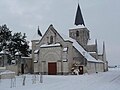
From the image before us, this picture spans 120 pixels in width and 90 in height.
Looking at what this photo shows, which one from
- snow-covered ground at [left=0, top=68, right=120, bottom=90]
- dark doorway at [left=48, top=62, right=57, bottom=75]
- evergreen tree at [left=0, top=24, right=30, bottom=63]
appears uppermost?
evergreen tree at [left=0, top=24, right=30, bottom=63]

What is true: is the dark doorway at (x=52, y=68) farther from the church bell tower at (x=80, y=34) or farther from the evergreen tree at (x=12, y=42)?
the church bell tower at (x=80, y=34)

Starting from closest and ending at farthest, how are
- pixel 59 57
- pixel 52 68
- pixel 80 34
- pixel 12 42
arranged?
pixel 59 57
pixel 52 68
pixel 12 42
pixel 80 34

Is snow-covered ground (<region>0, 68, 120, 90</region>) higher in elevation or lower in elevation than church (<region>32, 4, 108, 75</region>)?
lower

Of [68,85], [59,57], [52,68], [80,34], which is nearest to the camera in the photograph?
[68,85]

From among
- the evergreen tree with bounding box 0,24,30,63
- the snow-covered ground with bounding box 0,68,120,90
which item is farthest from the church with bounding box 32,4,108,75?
the snow-covered ground with bounding box 0,68,120,90

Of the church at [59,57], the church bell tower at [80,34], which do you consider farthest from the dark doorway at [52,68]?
the church bell tower at [80,34]

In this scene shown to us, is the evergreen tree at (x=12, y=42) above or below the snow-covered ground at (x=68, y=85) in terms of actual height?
above

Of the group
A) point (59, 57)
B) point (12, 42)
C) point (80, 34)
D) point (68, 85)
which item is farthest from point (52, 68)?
point (68, 85)

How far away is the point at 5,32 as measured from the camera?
5809 cm

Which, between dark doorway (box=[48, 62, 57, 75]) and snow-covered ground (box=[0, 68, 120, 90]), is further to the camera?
dark doorway (box=[48, 62, 57, 75])

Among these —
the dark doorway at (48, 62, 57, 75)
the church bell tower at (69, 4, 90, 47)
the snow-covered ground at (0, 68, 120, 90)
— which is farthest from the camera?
the church bell tower at (69, 4, 90, 47)

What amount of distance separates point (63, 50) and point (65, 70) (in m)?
4.10

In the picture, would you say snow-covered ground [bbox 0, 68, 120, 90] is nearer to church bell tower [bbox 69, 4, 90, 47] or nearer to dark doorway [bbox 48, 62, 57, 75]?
dark doorway [bbox 48, 62, 57, 75]

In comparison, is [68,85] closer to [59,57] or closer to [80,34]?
[59,57]
